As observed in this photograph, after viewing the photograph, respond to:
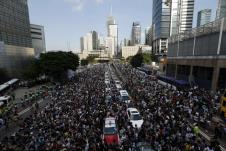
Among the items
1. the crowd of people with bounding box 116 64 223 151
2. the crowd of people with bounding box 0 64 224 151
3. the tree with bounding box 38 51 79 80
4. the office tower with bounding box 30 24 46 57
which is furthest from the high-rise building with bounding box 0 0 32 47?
the crowd of people with bounding box 116 64 223 151

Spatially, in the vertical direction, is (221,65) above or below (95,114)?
above

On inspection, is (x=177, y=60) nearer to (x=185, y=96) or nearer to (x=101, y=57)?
(x=185, y=96)

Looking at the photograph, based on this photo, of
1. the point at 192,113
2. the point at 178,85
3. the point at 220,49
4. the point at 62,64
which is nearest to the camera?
the point at 192,113

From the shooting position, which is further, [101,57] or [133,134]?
[101,57]

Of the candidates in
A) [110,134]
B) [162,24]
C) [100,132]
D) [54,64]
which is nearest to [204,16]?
[162,24]

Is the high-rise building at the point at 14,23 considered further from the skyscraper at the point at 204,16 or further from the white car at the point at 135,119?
the skyscraper at the point at 204,16

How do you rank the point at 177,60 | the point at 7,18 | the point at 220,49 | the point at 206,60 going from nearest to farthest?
the point at 220,49
the point at 206,60
the point at 177,60
the point at 7,18

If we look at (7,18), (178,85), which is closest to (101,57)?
(7,18)

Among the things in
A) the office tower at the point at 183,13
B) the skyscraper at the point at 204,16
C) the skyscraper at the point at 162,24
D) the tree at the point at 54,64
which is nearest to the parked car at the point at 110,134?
the tree at the point at 54,64
